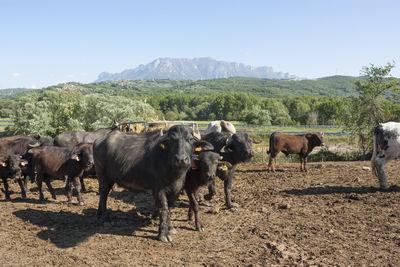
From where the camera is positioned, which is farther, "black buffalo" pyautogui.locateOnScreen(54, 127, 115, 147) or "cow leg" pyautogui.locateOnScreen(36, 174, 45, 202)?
"black buffalo" pyautogui.locateOnScreen(54, 127, 115, 147)

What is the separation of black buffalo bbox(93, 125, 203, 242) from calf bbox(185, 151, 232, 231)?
429 millimetres

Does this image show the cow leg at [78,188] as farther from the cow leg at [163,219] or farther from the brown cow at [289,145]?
the brown cow at [289,145]

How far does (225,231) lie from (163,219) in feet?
4.91

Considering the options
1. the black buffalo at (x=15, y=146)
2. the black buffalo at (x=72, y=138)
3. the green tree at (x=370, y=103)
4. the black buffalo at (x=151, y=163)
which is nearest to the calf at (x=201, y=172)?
the black buffalo at (x=151, y=163)

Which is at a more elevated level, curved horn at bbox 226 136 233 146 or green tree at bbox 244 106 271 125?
curved horn at bbox 226 136 233 146

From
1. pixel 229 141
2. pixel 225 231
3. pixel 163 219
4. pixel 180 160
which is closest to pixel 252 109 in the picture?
pixel 229 141

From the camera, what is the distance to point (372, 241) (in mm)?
5965

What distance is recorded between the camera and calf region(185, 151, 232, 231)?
21.9 ft

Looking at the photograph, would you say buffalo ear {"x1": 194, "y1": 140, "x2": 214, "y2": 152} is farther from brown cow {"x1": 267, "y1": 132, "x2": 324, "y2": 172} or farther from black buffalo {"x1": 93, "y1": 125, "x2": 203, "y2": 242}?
brown cow {"x1": 267, "y1": 132, "x2": 324, "y2": 172}

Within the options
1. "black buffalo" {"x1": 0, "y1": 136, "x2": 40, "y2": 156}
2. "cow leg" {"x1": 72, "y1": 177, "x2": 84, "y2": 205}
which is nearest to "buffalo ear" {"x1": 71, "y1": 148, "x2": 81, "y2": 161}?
"cow leg" {"x1": 72, "y1": 177, "x2": 84, "y2": 205}

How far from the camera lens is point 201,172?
22.5ft

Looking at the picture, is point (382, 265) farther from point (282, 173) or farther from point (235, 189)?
point (282, 173)

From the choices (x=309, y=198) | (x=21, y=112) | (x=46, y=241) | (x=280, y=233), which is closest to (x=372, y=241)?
(x=280, y=233)

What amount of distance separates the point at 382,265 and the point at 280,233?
1.97 metres
